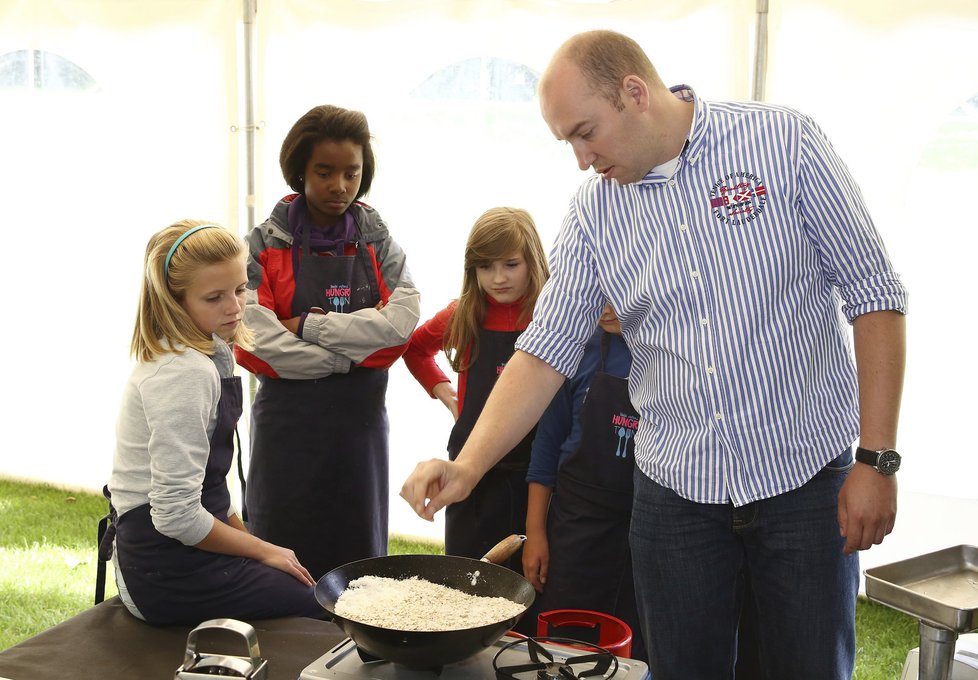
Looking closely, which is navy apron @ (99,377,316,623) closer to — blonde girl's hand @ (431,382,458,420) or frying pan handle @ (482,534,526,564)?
frying pan handle @ (482,534,526,564)

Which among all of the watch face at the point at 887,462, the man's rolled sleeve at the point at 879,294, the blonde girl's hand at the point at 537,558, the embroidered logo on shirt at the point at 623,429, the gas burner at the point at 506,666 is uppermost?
the man's rolled sleeve at the point at 879,294

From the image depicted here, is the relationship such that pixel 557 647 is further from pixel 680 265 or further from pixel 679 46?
pixel 679 46

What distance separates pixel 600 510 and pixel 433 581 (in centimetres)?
76

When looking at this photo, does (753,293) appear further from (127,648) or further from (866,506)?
(127,648)

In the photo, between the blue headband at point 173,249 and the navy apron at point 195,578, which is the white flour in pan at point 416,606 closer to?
the navy apron at point 195,578

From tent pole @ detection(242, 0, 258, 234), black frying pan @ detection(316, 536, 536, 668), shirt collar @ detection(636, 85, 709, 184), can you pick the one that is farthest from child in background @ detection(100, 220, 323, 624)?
tent pole @ detection(242, 0, 258, 234)

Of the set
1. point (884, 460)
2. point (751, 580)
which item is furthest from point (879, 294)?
point (751, 580)

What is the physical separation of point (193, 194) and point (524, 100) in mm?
1579

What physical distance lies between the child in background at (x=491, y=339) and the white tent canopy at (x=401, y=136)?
1.02 m

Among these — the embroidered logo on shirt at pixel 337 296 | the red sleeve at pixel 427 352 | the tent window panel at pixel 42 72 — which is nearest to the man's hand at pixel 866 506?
the red sleeve at pixel 427 352

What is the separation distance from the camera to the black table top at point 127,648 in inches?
74.0

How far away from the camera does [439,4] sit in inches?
150

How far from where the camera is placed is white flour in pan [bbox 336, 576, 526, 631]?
1.58 m

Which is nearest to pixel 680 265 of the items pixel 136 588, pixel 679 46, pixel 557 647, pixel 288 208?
pixel 557 647
